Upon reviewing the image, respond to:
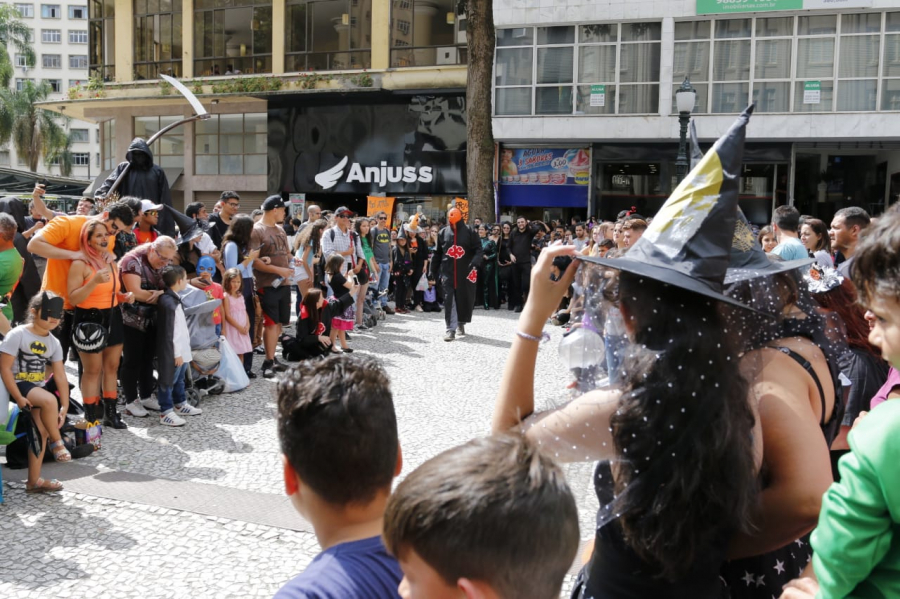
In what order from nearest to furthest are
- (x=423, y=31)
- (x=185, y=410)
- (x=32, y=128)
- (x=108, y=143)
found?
(x=185, y=410) → (x=423, y=31) → (x=108, y=143) → (x=32, y=128)

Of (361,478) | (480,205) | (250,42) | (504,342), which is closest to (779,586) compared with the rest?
(361,478)

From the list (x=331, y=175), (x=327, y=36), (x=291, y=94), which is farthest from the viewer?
(x=327, y=36)

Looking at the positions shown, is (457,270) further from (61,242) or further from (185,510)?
(185,510)

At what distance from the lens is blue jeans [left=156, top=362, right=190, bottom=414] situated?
694cm

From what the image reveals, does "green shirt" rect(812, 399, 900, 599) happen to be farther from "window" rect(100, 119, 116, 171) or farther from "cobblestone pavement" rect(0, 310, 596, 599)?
"window" rect(100, 119, 116, 171)

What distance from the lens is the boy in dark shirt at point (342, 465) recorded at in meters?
1.63

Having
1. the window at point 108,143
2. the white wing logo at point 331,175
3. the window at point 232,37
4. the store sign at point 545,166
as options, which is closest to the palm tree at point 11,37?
the window at point 108,143

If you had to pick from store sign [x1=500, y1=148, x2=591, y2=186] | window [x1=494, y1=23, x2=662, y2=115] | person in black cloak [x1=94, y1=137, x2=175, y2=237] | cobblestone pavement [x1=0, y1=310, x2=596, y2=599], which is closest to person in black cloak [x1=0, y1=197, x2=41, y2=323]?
person in black cloak [x1=94, y1=137, x2=175, y2=237]

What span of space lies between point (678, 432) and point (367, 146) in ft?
84.0

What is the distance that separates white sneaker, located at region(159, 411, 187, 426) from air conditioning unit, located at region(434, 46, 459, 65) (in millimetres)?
20324

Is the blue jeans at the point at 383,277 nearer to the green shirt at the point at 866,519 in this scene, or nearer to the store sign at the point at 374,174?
the store sign at the point at 374,174

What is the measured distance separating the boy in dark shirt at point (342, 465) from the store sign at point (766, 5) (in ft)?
73.3

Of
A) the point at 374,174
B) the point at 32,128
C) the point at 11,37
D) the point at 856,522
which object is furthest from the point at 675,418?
the point at 32,128

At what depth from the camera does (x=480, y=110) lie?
19000mm
